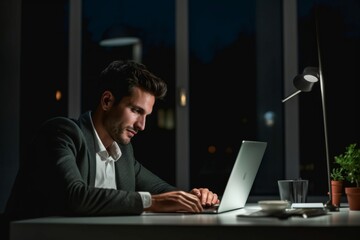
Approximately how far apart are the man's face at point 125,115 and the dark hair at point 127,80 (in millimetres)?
25

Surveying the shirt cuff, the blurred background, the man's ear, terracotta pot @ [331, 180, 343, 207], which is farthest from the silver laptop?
the blurred background

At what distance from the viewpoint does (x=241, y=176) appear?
197 centimetres

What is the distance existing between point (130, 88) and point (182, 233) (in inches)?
41.5

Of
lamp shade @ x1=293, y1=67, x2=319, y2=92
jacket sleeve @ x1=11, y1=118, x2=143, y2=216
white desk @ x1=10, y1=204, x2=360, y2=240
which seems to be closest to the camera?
white desk @ x1=10, y1=204, x2=360, y2=240

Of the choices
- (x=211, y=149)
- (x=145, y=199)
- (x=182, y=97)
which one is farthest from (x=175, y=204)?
(x=211, y=149)

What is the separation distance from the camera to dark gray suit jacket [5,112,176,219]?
1.78m

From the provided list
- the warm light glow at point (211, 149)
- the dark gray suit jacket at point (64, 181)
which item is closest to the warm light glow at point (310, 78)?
the dark gray suit jacket at point (64, 181)

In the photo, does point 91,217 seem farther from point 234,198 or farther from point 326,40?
point 326,40

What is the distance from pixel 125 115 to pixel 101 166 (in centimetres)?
24

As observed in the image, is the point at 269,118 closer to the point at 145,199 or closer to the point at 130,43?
the point at 130,43

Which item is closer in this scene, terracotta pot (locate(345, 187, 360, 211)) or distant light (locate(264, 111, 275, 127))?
terracotta pot (locate(345, 187, 360, 211))

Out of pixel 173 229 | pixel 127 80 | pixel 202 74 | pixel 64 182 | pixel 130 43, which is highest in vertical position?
pixel 130 43

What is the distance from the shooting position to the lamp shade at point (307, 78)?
7.97 ft

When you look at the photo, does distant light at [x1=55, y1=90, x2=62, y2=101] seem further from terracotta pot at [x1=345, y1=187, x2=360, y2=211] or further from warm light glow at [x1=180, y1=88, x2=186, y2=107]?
terracotta pot at [x1=345, y1=187, x2=360, y2=211]
